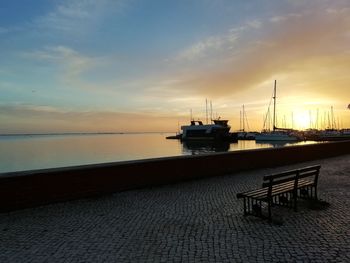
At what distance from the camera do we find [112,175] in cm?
966

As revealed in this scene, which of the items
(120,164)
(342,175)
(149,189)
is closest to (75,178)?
(120,164)

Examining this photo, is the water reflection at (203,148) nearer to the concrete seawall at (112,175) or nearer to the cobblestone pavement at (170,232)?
the concrete seawall at (112,175)

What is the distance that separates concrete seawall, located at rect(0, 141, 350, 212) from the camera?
779 centimetres

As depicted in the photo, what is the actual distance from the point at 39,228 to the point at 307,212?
17.3 ft

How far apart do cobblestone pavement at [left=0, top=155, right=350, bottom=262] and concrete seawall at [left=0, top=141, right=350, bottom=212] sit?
1.03ft

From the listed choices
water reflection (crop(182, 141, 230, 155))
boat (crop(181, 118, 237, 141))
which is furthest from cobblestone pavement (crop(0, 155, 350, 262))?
boat (crop(181, 118, 237, 141))

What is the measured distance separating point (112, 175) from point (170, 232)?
4.00 meters

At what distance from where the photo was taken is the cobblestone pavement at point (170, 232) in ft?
16.3

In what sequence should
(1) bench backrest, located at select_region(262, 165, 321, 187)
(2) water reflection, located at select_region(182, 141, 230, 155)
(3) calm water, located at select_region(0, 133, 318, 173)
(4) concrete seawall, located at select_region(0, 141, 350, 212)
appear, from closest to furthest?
(1) bench backrest, located at select_region(262, 165, 321, 187)
(4) concrete seawall, located at select_region(0, 141, 350, 212)
(3) calm water, located at select_region(0, 133, 318, 173)
(2) water reflection, located at select_region(182, 141, 230, 155)

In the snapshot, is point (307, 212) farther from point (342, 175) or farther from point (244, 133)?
point (244, 133)

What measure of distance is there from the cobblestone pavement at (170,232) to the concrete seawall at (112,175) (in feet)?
1.03

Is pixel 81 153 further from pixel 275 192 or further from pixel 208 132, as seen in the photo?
pixel 275 192

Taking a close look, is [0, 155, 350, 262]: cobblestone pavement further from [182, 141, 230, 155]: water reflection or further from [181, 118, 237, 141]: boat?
[181, 118, 237, 141]: boat

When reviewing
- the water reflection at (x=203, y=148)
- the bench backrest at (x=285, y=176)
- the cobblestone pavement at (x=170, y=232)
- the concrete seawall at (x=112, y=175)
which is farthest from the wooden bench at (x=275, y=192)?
the water reflection at (x=203, y=148)
